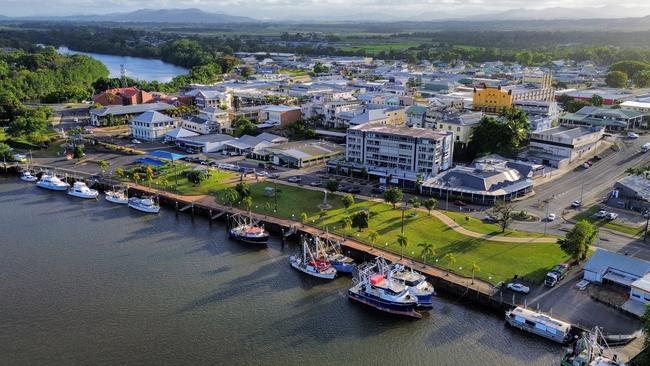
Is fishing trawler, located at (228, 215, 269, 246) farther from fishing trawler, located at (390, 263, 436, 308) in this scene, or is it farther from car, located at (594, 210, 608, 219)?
car, located at (594, 210, 608, 219)

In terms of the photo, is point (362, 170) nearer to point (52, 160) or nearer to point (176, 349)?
point (176, 349)

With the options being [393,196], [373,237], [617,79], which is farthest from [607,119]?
[373,237]

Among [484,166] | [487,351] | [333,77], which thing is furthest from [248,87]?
[487,351]

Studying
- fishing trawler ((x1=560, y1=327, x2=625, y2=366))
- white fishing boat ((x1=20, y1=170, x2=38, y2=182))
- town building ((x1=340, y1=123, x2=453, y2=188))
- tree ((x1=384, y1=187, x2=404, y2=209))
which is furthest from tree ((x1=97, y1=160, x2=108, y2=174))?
fishing trawler ((x1=560, y1=327, x2=625, y2=366))

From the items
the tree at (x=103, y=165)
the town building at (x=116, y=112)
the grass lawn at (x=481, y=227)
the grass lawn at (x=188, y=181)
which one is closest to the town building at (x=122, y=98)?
the town building at (x=116, y=112)

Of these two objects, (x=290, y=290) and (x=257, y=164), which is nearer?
(x=290, y=290)

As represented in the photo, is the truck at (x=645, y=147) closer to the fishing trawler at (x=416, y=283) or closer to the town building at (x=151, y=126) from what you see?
the fishing trawler at (x=416, y=283)

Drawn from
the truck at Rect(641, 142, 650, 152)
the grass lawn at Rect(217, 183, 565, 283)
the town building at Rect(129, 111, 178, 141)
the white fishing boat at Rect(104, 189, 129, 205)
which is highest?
the town building at Rect(129, 111, 178, 141)
